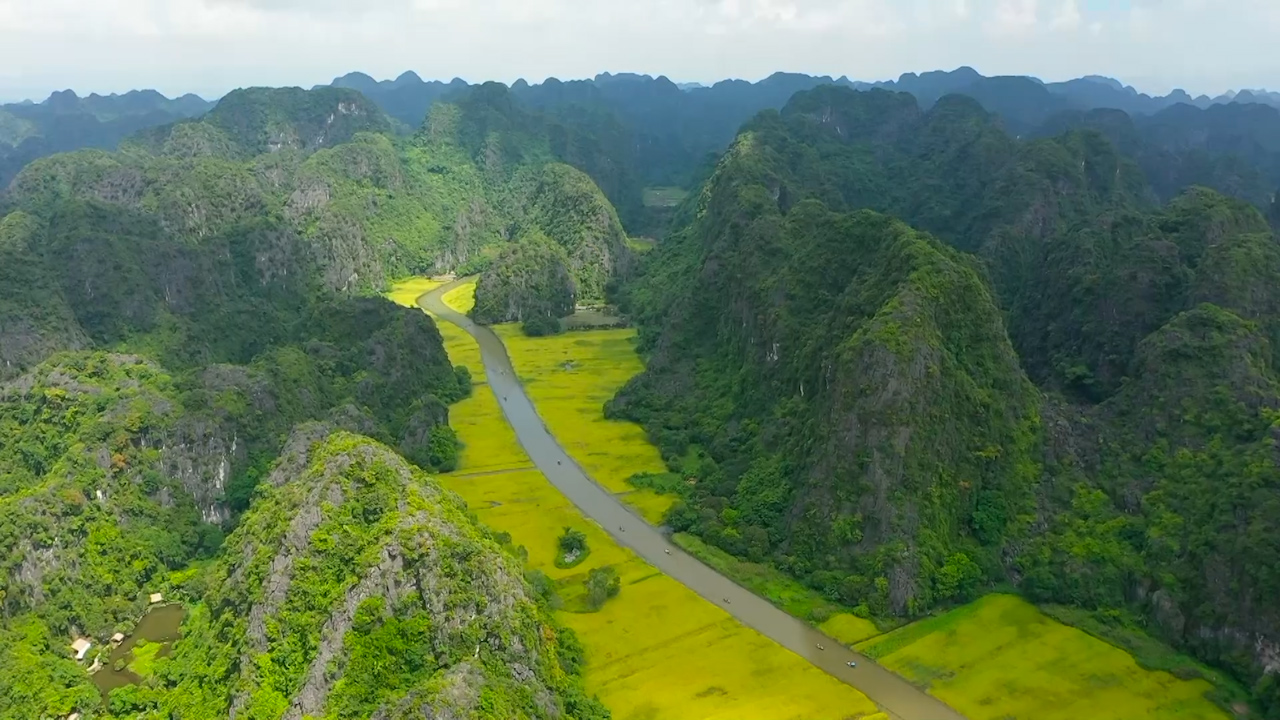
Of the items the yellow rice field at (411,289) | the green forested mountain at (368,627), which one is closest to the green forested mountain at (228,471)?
the green forested mountain at (368,627)

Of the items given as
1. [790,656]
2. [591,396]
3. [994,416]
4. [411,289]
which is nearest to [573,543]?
[790,656]

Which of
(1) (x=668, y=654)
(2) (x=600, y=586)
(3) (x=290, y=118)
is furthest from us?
(3) (x=290, y=118)

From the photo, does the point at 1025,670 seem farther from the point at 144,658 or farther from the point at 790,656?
the point at 144,658

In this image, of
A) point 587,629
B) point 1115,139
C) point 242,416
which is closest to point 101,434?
point 242,416

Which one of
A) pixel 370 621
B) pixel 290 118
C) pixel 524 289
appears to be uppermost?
pixel 290 118

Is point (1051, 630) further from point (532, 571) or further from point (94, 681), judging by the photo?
point (94, 681)

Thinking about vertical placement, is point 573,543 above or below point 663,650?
above

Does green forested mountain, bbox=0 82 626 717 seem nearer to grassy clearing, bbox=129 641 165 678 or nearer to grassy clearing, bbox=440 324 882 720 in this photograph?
grassy clearing, bbox=129 641 165 678
